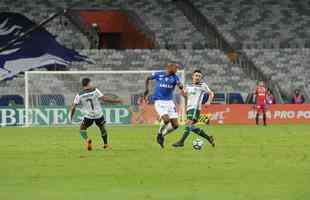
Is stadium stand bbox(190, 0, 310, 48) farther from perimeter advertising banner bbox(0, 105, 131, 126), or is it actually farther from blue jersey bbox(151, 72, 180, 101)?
blue jersey bbox(151, 72, 180, 101)

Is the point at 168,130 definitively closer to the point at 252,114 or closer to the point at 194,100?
the point at 194,100

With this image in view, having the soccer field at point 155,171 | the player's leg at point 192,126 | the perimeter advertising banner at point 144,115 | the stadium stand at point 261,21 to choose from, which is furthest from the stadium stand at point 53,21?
the player's leg at point 192,126

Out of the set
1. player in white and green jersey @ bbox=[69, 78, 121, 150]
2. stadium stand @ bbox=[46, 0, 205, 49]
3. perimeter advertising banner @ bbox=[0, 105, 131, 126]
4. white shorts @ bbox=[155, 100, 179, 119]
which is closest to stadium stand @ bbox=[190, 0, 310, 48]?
stadium stand @ bbox=[46, 0, 205, 49]

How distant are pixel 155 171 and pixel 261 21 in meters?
38.4

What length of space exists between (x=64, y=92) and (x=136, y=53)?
8.31m

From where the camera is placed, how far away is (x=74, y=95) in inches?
1736

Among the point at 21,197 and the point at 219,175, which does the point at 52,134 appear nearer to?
the point at 219,175

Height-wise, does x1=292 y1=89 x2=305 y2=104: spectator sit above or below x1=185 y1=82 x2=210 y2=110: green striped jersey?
below

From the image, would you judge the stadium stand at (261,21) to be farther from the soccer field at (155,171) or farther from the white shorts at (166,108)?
the white shorts at (166,108)

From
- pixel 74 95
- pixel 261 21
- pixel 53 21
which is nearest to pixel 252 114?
pixel 74 95

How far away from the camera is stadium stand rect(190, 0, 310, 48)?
54156 millimetres

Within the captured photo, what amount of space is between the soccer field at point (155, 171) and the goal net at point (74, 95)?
14106 mm

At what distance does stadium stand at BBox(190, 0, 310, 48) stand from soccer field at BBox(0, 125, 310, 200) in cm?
2658

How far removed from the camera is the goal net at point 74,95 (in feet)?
139
